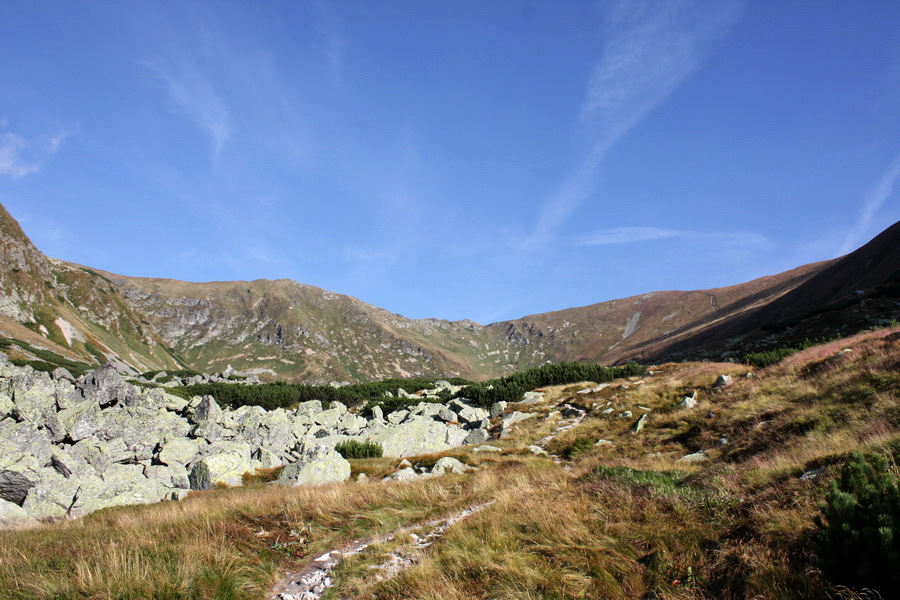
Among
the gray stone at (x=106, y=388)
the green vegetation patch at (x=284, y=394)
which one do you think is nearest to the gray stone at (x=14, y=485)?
the gray stone at (x=106, y=388)

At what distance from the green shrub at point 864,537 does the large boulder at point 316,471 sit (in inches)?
542

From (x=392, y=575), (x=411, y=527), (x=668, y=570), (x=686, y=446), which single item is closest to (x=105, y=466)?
(x=411, y=527)

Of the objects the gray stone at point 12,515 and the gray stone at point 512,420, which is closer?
the gray stone at point 12,515

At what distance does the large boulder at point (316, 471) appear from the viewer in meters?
14.9

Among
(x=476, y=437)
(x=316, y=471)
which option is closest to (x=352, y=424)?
(x=476, y=437)

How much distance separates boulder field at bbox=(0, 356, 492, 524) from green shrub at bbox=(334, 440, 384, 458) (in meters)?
0.63

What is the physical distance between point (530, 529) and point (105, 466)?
58.1 feet

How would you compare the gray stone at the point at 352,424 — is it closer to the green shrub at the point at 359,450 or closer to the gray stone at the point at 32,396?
the green shrub at the point at 359,450

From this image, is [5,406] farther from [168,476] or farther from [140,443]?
[168,476]

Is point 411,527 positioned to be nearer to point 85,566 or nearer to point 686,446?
point 85,566

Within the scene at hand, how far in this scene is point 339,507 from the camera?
9.80 meters

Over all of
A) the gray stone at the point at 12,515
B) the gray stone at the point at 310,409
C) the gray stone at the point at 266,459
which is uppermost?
the gray stone at the point at 310,409

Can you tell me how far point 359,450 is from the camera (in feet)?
69.7

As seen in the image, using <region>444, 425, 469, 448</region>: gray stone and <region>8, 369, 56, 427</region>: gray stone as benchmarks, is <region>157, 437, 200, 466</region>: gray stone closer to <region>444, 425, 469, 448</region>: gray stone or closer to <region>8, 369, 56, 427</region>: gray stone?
<region>8, 369, 56, 427</region>: gray stone
